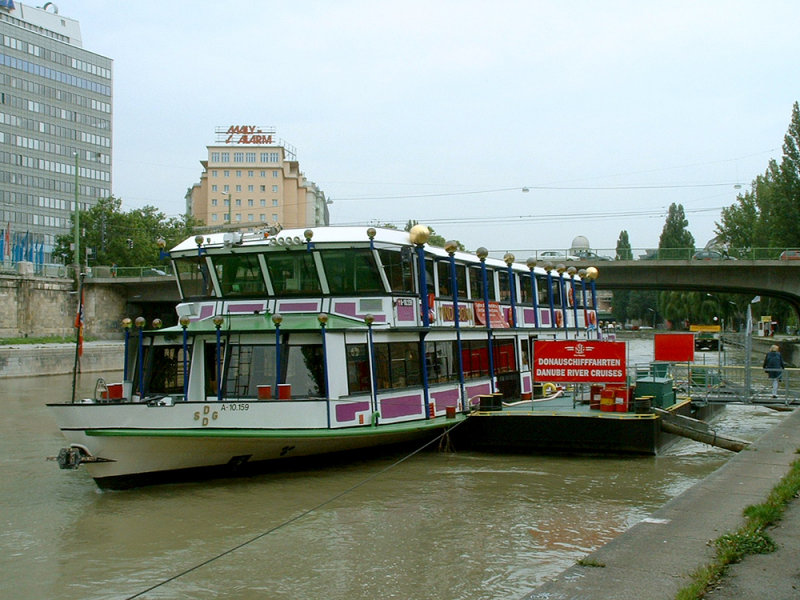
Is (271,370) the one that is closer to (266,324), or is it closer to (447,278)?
(266,324)

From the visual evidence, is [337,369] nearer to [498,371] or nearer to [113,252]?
[498,371]

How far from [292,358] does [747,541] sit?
9179 mm

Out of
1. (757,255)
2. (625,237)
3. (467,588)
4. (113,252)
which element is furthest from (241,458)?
(625,237)

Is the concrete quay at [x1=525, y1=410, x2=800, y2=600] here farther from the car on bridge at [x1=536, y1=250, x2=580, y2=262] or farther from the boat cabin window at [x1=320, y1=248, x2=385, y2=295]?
the car on bridge at [x1=536, y1=250, x2=580, y2=262]

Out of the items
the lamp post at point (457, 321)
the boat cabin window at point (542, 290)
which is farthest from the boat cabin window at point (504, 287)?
the lamp post at point (457, 321)

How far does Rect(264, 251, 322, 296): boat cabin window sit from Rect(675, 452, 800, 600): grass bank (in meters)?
9.52

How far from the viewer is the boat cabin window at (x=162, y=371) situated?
55.2ft

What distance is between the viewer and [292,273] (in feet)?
57.4

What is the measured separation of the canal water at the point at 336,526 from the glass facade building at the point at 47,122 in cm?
9319

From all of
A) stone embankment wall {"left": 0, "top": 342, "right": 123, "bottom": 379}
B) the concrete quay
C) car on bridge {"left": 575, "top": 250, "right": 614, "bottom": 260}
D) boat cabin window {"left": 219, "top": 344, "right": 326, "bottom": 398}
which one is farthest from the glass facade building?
the concrete quay

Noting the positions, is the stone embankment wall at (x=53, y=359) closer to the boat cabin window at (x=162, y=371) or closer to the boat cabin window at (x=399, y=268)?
the boat cabin window at (x=162, y=371)

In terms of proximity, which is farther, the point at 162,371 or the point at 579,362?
the point at 579,362

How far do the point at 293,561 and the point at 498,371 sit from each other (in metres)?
11.3

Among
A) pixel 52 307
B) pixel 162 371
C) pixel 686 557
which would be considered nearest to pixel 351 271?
pixel 162 371
